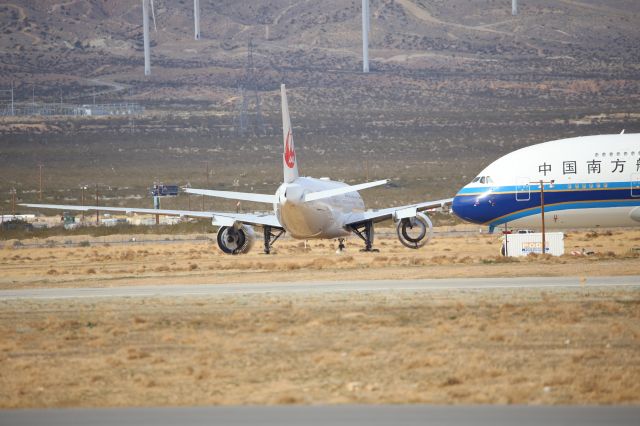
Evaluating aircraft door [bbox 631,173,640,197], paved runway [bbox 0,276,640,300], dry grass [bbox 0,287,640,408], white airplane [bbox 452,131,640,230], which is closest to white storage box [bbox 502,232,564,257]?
white airplane [bbox 452,131,640,230]

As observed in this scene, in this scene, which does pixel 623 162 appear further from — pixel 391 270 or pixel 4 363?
pixel 4 363

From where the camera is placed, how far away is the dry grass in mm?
21312

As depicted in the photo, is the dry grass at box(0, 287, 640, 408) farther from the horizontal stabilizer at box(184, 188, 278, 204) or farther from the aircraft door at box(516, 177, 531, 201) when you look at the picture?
the aircraft door at box(516, 177, 531, 201)

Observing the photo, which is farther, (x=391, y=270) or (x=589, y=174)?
(x=589, y=174)

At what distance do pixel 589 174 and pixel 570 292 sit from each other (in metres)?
24.6

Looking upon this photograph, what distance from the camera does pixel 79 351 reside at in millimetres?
27125

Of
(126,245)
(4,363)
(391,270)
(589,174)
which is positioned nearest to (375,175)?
(126,245)

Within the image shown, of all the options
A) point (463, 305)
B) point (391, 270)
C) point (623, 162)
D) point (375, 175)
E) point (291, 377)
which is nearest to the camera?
point (291, 377)

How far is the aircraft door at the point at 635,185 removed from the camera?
58.2 metres

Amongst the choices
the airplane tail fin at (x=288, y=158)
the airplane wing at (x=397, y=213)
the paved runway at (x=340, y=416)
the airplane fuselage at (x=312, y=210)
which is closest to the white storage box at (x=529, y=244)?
the airplane wing at (x=397, y=213)

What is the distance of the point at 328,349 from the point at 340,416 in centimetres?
735

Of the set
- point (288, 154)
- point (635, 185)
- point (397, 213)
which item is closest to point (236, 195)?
point (288, 154)

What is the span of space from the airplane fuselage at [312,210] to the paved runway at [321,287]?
1057 cm

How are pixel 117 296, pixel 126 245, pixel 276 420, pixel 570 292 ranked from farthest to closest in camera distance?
pixel 126 245
pixel 117 296
pixel 570 292
pixel 276 420
